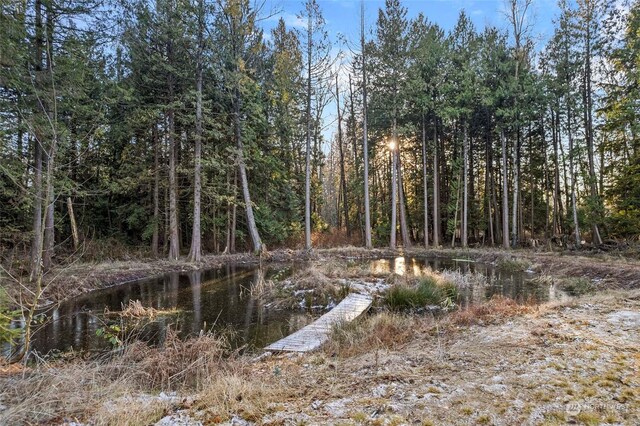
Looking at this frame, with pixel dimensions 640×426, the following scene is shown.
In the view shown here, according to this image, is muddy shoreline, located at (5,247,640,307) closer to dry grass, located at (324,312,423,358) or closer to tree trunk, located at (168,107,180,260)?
tree trunk, located at (168,107,180,260)

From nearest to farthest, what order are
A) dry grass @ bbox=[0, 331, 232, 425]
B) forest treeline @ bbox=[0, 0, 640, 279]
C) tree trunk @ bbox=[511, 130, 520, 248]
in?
dry grass @ bbox=[0, 331, 232, 425] < forest treeline @ bbox=[0, 0, 640, 279] < tree trunk @ bbox=[511, 130, 520, 248]

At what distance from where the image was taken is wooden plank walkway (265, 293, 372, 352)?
547 centimetres

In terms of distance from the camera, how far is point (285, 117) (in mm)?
21641

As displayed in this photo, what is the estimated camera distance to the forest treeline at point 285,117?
13148 mm

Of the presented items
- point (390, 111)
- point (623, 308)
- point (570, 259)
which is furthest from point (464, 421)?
point (390, 111)

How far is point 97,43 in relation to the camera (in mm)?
11328

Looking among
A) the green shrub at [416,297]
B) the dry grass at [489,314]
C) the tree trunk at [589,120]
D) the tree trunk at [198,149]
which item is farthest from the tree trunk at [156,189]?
the tree trunk at [589,120]

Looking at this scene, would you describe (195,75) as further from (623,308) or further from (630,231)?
(630,231)

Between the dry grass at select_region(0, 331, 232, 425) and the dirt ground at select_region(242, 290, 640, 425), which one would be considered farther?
the dry grass at select_region(0, 331, 232, 425)

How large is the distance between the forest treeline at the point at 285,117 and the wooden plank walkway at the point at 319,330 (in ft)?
29.1

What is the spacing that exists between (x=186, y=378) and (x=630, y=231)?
18.6 meters

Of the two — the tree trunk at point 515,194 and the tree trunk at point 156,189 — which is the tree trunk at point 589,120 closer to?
the tree trunk at point 515,194

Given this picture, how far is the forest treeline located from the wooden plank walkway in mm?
8876

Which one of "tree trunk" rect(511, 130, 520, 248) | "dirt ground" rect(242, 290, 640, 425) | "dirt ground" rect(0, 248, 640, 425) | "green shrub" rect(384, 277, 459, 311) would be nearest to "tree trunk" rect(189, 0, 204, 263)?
"green shrub" rect(384, 277, 459, 311)
